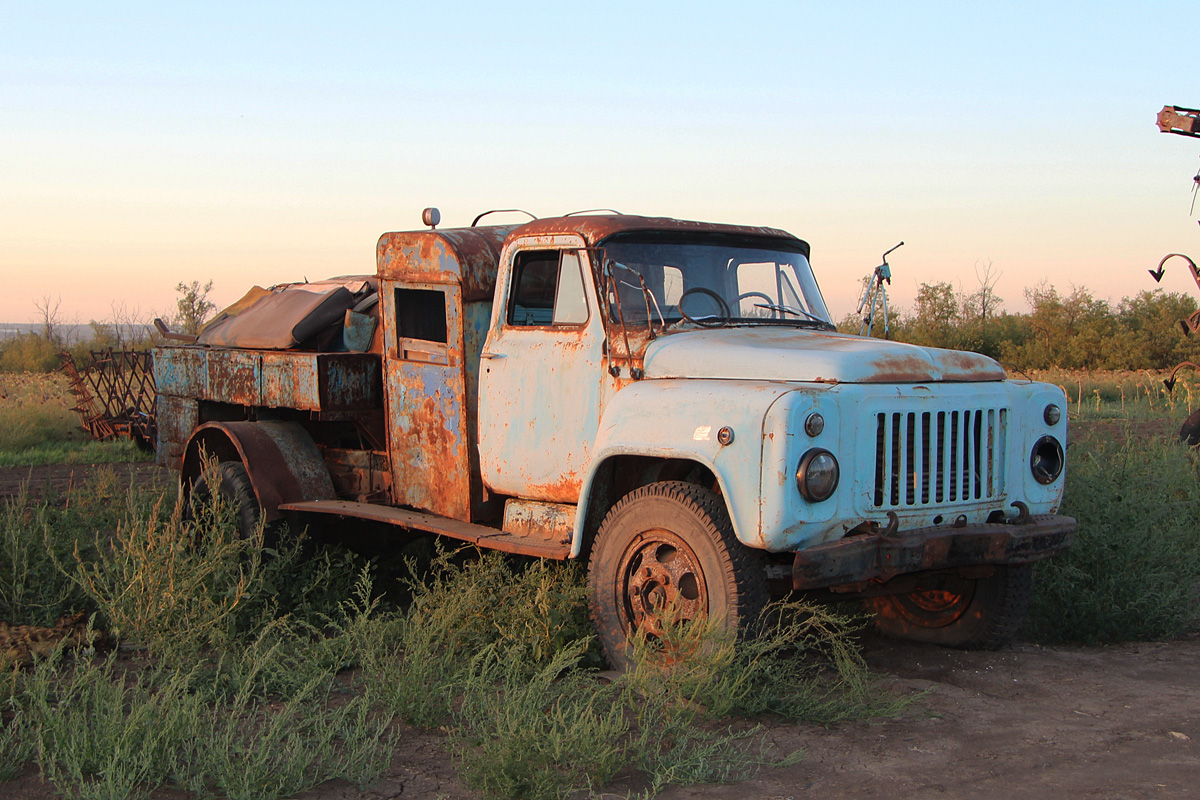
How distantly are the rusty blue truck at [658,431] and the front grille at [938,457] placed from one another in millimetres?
12

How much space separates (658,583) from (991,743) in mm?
A: 1491

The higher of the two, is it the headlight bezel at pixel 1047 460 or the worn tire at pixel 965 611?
the headlight bezel at pixel 1047 460

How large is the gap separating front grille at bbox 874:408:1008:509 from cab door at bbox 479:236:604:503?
1411mm

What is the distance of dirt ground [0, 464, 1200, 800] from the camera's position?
3650 millimetres

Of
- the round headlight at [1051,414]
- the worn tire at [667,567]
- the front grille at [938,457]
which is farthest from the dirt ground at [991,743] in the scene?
the round headlight at [1051,414]

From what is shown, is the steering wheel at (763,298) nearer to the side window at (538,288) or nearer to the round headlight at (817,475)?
the side window at (538,288)

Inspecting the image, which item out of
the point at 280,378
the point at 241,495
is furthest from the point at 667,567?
the point at 241,495

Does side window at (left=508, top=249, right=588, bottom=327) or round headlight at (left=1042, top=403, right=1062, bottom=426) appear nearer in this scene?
round headlight at (left=1042, top=403, right=1062, bottom=426)


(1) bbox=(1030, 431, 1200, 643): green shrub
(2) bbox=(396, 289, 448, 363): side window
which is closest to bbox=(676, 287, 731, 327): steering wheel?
(2) bbox=(396, 289, 448, 363): side window

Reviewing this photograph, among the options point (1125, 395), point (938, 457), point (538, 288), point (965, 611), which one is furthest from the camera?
point (1125, 395)

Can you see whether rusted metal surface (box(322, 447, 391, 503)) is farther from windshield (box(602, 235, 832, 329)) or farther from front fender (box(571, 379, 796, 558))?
windshield (box(602, 235, 832, 329))

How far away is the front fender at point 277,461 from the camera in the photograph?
650 cm

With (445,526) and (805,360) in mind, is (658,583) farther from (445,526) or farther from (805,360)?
(445,526)

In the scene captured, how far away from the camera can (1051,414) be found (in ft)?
16.7
